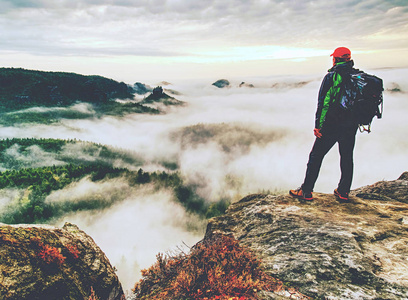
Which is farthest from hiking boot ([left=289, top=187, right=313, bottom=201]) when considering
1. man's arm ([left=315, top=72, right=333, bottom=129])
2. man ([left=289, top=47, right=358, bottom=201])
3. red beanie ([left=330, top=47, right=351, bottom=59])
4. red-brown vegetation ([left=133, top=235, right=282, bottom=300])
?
red beanie ([left=330, top=47, right=351, bottom=59])

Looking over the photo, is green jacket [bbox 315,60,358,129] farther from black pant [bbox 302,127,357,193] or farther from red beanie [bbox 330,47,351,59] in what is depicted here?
black pant [bbox 302,127,357,193]

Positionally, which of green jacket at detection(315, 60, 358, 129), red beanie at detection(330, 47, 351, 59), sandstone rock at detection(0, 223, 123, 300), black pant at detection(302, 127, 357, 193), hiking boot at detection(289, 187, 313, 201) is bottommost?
sandstone rock at detection(0, 223, 123, 300)

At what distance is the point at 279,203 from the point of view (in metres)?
8.97

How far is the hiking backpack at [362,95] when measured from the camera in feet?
23.1

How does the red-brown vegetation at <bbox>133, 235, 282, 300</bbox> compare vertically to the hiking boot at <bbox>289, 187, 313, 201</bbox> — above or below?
below

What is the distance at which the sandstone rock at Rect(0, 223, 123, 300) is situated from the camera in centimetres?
521

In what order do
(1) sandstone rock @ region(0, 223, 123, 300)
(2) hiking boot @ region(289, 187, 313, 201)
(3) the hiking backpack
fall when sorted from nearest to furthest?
1. (1) sandstone rock @ region(0, 223, 123, 300)
2. (3) the hiking backpack
3. (2) hiking boot @ region(289, 187, 313, 201)

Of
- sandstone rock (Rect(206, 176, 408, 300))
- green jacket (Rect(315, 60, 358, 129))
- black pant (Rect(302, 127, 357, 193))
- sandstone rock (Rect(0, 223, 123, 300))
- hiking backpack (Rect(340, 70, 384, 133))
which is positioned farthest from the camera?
black pant (Rect(302, 127, 357, 193))

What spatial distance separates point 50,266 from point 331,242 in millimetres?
7011

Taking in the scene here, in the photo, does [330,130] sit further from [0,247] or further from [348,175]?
[0,247]

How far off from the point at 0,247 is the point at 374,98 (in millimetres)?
10373

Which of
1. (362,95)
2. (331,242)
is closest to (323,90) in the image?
(362,95)

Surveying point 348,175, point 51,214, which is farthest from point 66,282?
point 51,214

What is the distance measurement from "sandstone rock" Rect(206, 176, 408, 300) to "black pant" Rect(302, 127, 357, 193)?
787mm
